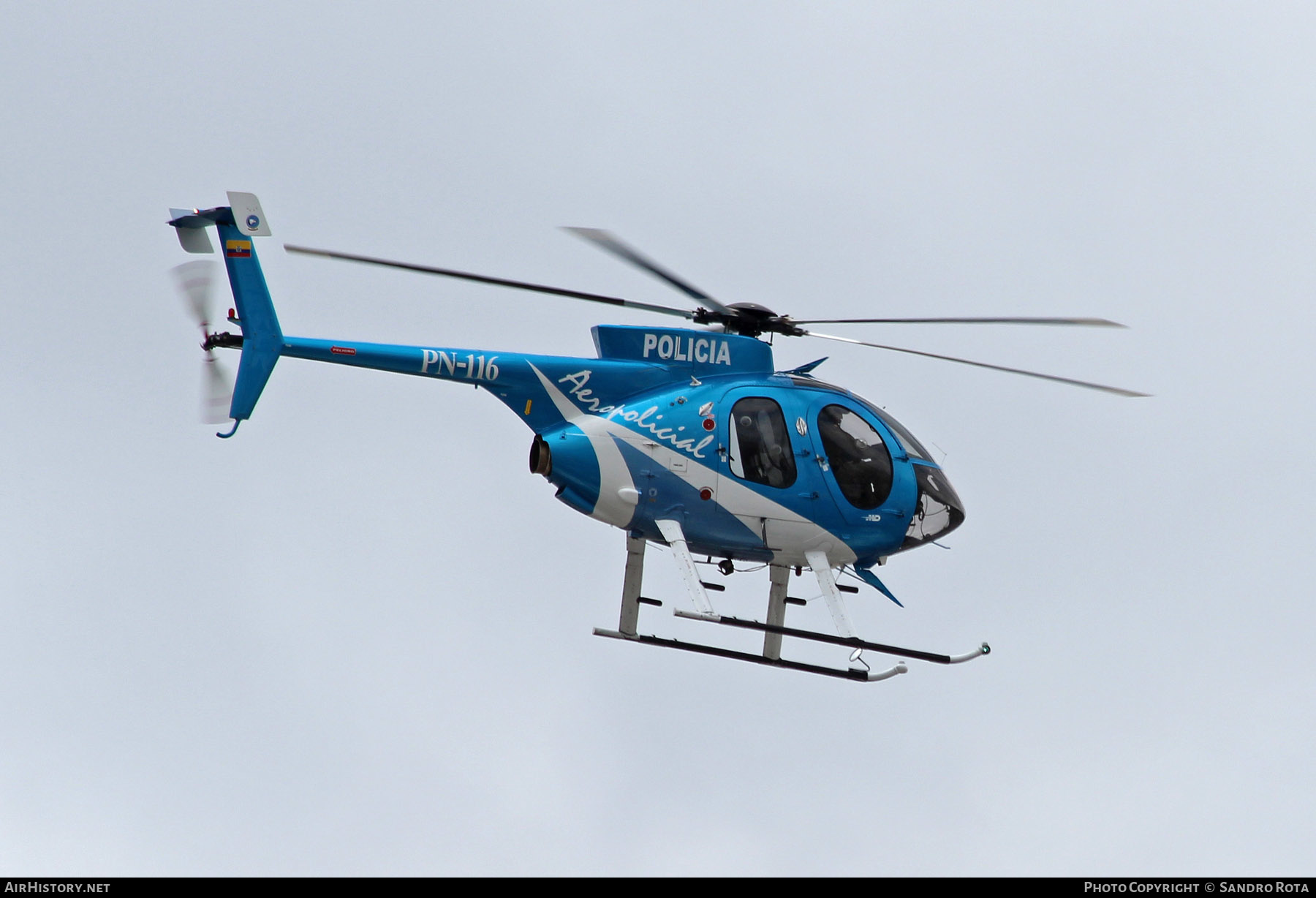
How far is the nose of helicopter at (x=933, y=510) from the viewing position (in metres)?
21.8

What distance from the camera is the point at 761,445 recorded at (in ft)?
68.8

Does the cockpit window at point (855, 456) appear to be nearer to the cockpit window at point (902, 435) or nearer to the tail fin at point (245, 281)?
the cockpit window at point (902, 435)

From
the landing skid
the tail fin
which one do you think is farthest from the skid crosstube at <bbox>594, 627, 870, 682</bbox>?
the tail fin

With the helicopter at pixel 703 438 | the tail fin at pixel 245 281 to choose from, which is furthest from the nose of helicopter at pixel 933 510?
the tail fin at pixel 245 281

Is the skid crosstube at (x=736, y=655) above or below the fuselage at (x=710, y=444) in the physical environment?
below

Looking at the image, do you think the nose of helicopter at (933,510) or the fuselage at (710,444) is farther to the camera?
the nose of helicopter at (933,510)

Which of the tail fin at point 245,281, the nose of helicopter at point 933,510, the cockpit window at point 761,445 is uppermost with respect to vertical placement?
the tail fin at point 245,281

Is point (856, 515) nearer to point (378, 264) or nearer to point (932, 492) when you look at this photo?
point (932, 492)

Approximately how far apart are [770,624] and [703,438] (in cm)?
232

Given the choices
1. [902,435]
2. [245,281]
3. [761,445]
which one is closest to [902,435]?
[902,435]

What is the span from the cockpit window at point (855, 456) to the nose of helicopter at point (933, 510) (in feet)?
1.65

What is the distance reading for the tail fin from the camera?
63.0 ft

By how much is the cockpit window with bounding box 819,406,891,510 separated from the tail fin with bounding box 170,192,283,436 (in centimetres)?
624
